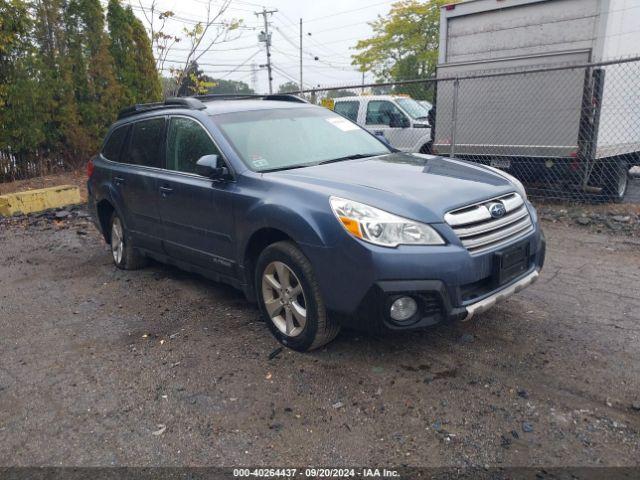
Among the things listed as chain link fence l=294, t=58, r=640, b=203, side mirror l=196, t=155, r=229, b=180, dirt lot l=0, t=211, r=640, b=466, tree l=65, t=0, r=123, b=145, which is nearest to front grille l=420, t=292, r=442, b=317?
dirt lot l=0, t=211, r=640, b=466

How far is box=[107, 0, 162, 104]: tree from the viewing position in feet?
43.2

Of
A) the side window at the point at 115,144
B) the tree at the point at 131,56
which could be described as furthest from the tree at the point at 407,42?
the side window at the point at 115,144

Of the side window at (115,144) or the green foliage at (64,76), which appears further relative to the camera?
the green foliage at (64,76)

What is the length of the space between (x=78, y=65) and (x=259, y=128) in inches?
395

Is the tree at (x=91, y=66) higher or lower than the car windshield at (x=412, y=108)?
higher

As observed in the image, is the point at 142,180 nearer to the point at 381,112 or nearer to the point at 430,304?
the point at 430,304

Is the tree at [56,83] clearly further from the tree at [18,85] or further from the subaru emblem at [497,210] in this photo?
the subaru emblem at [497,210]

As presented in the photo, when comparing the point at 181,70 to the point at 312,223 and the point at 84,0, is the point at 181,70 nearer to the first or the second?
the point at 84,0

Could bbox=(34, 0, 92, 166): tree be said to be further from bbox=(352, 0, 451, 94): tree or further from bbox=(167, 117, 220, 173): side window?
bbox=(352, 0, 451, 94): tree

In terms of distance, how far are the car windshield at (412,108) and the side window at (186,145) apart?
257 inches

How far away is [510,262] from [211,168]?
2.13 metres

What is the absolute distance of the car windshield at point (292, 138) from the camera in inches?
158

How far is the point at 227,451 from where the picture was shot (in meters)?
2.62

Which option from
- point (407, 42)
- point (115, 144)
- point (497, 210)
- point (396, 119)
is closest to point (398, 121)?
point (396, 119)
